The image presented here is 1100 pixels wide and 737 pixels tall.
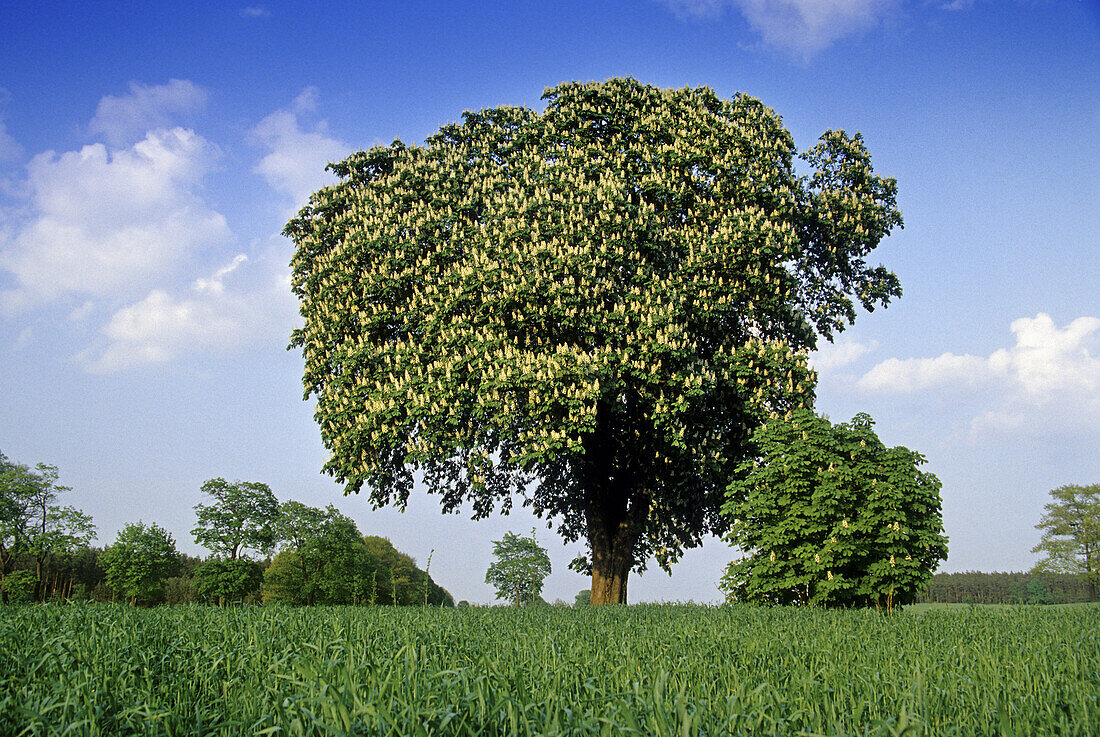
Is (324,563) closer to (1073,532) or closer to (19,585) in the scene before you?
(19,585)

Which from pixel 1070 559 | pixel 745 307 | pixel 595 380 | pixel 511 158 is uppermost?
pixel 511 158

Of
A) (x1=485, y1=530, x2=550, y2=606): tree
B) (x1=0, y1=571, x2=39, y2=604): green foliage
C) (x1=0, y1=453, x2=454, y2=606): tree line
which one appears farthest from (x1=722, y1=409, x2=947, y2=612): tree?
(x1=0, y1=571, x2=39, y2=604): green foliage

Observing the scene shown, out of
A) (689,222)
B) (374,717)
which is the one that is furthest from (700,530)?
(374,717)

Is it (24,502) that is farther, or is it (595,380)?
(24,502)

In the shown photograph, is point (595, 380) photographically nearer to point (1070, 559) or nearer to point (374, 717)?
point (374, 717)

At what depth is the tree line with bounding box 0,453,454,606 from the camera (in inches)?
1271

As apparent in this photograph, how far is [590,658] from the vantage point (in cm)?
513

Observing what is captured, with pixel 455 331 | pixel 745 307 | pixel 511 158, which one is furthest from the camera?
pixel 511 158

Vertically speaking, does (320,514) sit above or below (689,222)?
below

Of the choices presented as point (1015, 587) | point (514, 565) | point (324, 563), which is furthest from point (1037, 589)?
point (324, 563)

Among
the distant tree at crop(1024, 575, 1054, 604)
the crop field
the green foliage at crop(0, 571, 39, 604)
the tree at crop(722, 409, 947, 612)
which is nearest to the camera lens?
the crop field

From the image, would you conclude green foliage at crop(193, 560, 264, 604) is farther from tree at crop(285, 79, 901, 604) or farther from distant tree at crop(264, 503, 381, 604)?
tree at crop(285, 79, 901, 604)

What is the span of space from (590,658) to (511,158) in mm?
18911

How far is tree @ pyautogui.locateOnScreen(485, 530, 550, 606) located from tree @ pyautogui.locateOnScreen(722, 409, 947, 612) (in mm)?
25081
